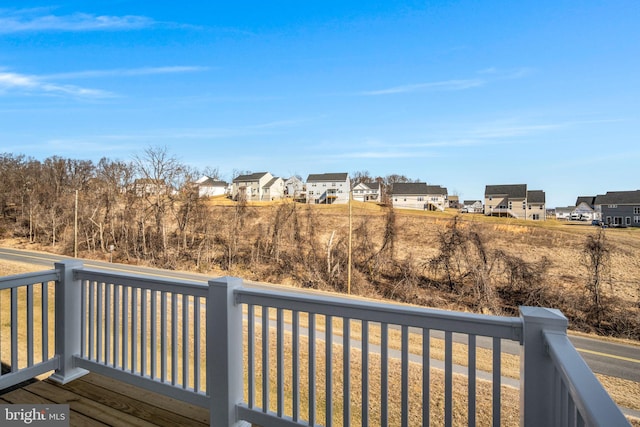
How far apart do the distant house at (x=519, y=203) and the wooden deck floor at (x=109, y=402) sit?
1318 inches

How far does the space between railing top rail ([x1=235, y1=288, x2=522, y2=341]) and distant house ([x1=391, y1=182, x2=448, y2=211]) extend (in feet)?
110

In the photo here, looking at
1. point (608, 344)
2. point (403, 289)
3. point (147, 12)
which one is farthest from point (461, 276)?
point (147, 12)

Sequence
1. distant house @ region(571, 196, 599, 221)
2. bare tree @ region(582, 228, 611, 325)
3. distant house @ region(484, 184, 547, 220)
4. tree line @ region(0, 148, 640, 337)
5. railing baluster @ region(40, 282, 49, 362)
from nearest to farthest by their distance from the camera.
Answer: railing baluster @ region(40, 282, 49, 362) → bare tree @ region(582, 228, 611, 325) → tree line @ region(0, 148, 640, 337) → distant house @ region(484, 184, 547, 220) → distant house @ region(571, 196, 599, 221)

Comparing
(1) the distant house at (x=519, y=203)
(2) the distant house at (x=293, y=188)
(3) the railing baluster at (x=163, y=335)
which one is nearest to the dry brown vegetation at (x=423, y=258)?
(2) the distant house at (x=293, y=188)

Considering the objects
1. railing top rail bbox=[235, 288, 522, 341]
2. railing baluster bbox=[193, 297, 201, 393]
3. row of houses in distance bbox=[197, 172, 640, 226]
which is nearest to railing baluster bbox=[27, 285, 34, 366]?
railing baluster bbox=[193, 297, 201, 393]

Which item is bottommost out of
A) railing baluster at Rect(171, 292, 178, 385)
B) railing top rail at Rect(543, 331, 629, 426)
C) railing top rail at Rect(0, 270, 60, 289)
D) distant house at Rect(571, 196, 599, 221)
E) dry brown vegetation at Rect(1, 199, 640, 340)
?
dry brown vegetation at Rect(1, 199, 640, 340)

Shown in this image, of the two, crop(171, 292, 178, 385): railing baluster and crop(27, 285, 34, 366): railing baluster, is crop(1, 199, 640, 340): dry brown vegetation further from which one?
crop(27, 285, 34, 366): railing baluster

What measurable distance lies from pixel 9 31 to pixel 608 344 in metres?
19.1

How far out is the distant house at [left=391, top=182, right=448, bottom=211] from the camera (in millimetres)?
35000

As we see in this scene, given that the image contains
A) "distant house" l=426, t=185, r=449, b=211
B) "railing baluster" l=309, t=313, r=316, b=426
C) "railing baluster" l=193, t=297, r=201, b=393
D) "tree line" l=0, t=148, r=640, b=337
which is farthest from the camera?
"distant house" l=426, t=185, r=449, b=211

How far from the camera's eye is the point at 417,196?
116 ft

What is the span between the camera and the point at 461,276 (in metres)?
14.0

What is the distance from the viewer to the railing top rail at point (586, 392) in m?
0.67

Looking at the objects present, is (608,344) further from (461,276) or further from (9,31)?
(9,31)
